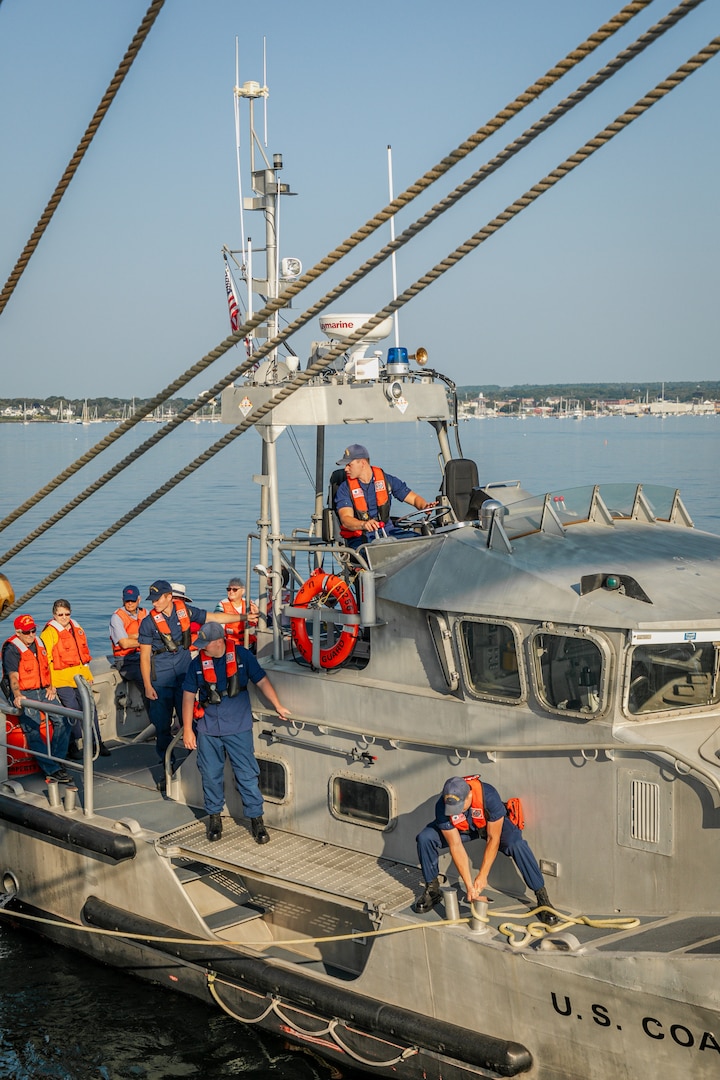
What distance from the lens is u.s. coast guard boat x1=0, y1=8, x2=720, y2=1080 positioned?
24.1 ft

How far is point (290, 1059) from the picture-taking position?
30.2ft

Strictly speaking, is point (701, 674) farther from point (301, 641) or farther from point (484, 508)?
point (301, 641)

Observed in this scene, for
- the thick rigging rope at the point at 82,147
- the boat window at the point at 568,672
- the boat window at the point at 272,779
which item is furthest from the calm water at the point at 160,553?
the thick rigging rope at the point at 82,147

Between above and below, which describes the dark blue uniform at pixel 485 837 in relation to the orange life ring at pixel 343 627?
below

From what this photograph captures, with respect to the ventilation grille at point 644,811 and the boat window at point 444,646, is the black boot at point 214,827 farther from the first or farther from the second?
the ventilation grille at point 644,811

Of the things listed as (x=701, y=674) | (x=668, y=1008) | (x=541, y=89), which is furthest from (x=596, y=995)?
(x=541, y=89)

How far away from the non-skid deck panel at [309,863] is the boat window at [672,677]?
230cm

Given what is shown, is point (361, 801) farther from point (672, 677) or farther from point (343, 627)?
point (672, 677)

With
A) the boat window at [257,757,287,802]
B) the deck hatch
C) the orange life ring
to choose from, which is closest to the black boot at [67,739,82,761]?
the boat window at [257,757,287,802]

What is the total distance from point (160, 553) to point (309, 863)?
87.2 ft

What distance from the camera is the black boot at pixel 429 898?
8.09 m

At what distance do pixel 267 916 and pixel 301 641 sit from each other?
7.63 feet

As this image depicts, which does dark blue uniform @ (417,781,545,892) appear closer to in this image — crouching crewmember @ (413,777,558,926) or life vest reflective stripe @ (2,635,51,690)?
crouching crewmember @ (413,777,558,926)

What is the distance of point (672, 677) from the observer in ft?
25.0
